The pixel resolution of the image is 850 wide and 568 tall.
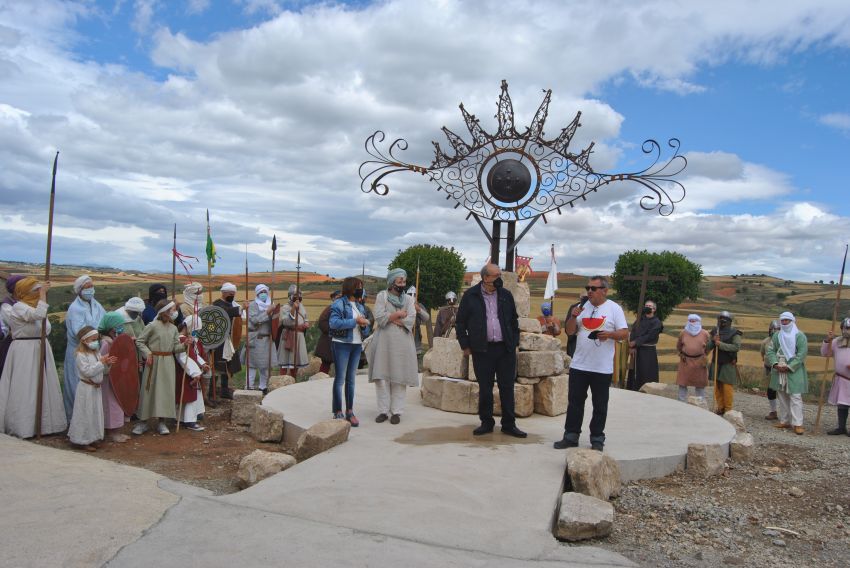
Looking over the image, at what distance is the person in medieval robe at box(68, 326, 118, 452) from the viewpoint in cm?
707

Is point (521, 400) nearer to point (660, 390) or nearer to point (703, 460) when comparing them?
point (703, 460)

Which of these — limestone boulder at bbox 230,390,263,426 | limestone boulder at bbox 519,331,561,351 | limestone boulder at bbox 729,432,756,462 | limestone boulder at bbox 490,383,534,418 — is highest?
limestone boulder at bbox 519,331,561,351

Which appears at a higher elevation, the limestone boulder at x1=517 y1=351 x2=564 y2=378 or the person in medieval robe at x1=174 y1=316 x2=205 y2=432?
the limestone boulder at x1=517 y1=351 x2=564 y2=378

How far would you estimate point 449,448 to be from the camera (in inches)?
254

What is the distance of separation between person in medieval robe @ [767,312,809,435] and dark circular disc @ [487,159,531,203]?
17.0 feet

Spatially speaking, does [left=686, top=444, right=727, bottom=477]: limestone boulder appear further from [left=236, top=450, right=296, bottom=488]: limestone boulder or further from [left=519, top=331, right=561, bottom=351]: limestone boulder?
[left=236, top=450, right=296, bottom=488]: limestone boulder

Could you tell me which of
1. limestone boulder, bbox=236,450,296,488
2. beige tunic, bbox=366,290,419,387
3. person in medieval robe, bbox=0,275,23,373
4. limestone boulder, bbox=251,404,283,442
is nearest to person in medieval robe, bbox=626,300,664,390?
beige tunic, bbox=366,290,419,387

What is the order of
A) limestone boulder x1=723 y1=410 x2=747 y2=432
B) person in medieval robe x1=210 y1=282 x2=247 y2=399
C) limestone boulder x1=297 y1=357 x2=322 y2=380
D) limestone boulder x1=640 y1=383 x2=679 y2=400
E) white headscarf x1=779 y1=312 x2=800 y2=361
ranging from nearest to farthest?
limestone boulder x1=723 y1=410 x2=747 y2=432 < person in medieval robe x1=210 y1=282 x2=247 y2=399 < white headscarf x1=779 y1=312 x2=800 y2=361 < limestone boulder x1=640 y1=383 x2=679 y2=400 < limestone boulder x1=297 y1=357 x2=322 y2=380

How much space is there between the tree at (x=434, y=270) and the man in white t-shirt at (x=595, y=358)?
1998cm

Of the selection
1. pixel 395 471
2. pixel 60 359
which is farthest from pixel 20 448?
pixel 60 359

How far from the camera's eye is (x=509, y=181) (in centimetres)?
907

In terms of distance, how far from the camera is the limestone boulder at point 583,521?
4.63 m

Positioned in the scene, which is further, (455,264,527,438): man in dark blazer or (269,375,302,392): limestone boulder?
(269,375,302,392): limestone boulder

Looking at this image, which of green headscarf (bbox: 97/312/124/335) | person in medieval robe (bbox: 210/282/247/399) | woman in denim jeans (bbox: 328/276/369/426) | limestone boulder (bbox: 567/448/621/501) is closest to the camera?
limestone boulder (bbox: 567/448/621/501)
